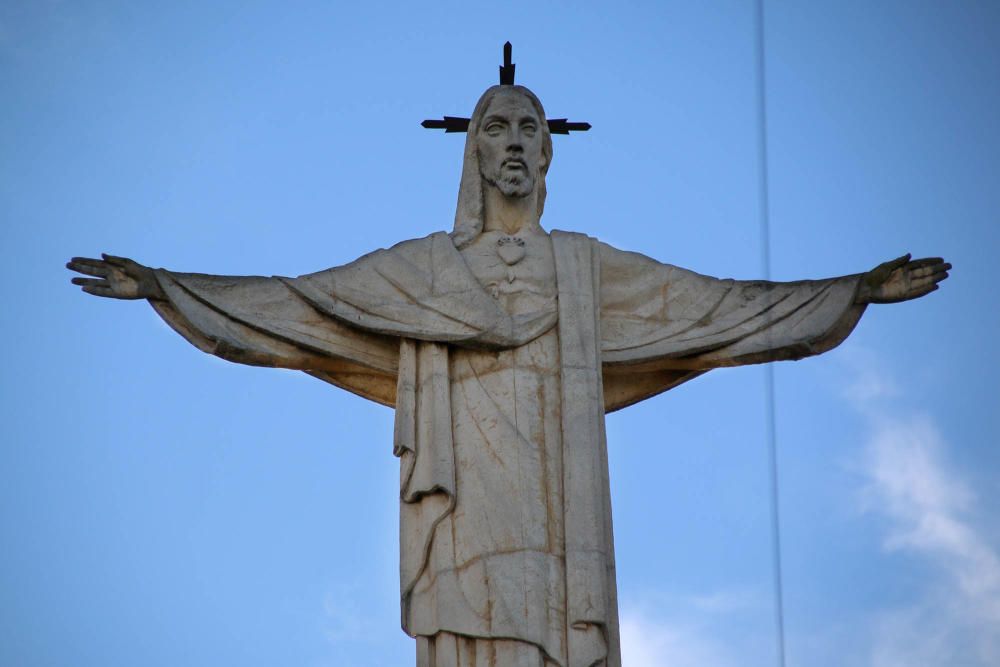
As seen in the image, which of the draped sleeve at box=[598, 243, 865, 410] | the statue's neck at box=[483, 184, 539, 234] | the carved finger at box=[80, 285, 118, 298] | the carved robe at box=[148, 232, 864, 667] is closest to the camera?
the carved robe at box=[148, 232, 864, 667]

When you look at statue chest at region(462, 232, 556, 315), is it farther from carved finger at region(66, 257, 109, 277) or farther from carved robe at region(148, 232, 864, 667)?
carved finger at region(66, 257, 109, 277)

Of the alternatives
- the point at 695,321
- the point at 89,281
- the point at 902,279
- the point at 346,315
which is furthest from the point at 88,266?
the point at 902,279

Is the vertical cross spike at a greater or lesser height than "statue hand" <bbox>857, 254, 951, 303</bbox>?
greater

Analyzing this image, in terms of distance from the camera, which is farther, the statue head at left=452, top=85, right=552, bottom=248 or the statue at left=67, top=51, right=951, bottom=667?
the statue head at left=452, top=85, right=552, bottom=248

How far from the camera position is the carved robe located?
1725 centimetres

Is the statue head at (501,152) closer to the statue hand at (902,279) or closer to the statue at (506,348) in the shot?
the statue at (506,348)

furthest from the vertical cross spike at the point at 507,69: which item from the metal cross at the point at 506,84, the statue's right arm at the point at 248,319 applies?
the statue's right arm at the point at 248,319

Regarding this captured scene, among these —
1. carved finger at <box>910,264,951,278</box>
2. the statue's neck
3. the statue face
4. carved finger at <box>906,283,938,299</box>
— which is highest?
the statue face

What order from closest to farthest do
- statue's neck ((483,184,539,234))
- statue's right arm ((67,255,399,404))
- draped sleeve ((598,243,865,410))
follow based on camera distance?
statue's right arm ((67,255,399,404))
draped sleeve ((598,243,865,410))
statue's neck ((483,184,539,234))

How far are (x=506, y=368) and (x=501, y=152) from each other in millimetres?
2110

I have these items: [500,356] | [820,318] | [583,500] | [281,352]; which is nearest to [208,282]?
[281,352]

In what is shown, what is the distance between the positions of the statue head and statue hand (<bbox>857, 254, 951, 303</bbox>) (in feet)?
9.71

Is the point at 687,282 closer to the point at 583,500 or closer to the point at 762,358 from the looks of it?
the point at 762,358

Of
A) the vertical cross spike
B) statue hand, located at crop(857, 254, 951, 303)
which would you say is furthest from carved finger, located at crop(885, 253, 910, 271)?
the vertical cross spike
